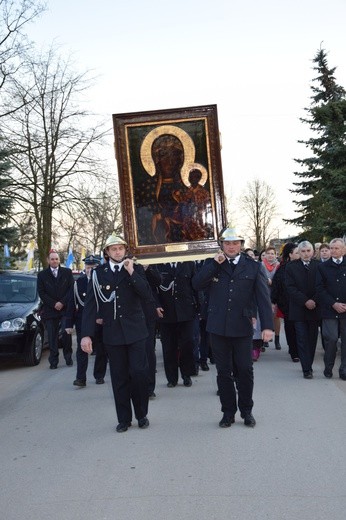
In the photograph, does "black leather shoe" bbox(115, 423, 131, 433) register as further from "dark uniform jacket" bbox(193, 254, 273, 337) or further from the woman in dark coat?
the woman in dark coat

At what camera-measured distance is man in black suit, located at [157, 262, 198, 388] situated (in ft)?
28.9

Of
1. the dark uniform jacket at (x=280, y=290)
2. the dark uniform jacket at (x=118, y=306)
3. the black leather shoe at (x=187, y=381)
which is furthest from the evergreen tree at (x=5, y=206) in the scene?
the dark uniform jacket at (x=118, y=306)

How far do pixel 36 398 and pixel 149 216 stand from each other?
3.04m

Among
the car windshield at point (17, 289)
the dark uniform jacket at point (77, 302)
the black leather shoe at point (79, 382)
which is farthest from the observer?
the car windshield at point (17, 289)

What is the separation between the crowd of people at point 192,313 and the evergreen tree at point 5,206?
827 centimetres

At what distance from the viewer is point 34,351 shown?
11.7 metres

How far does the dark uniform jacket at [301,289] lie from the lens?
953 centimetres

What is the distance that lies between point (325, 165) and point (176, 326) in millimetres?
23911

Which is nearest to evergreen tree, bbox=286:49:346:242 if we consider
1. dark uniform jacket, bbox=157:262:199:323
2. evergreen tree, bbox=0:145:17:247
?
evergreen tree, bbox=0:145:17:247

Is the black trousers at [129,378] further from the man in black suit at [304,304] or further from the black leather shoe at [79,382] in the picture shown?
the man in black suit at [304,304]

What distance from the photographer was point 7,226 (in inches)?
844

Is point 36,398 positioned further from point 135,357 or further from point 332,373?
point 332,373

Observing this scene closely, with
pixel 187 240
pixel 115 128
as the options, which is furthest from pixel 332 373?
pixel 115 128

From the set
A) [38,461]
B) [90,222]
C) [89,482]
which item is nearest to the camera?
[89,482]
